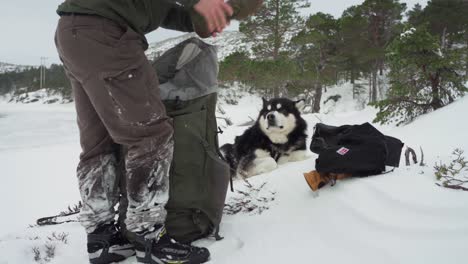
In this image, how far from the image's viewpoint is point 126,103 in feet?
5.21

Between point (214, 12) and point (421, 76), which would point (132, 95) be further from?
point (421, 76)

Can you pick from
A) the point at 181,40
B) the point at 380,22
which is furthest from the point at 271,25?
the point at 181,40

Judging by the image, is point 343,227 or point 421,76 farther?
point 421,76

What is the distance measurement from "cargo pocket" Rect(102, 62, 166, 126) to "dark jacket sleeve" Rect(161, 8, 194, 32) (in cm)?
47

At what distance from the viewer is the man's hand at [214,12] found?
5.59 feet

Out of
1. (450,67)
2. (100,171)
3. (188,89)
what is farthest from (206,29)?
(450,67)

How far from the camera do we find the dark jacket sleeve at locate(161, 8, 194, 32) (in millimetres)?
1925

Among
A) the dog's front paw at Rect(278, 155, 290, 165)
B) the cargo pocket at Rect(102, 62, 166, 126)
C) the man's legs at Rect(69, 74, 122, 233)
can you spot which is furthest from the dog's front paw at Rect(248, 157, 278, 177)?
the cargo pocket at Rect(102, 62, 166, 126)

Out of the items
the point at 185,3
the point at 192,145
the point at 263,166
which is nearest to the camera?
the point at 185,3

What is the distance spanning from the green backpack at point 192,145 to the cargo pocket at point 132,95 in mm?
272

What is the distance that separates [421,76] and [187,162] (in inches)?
236

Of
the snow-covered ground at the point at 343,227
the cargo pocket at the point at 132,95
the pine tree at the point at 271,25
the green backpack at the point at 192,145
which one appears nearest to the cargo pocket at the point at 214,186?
the green backpack at the point at 192,145

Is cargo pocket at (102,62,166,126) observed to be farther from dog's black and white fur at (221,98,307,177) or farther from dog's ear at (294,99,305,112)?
dog's ear at (294,99,305,112)

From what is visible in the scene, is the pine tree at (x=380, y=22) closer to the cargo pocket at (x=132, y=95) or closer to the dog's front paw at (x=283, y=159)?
the dog's front paw at (x=283, y=159)
